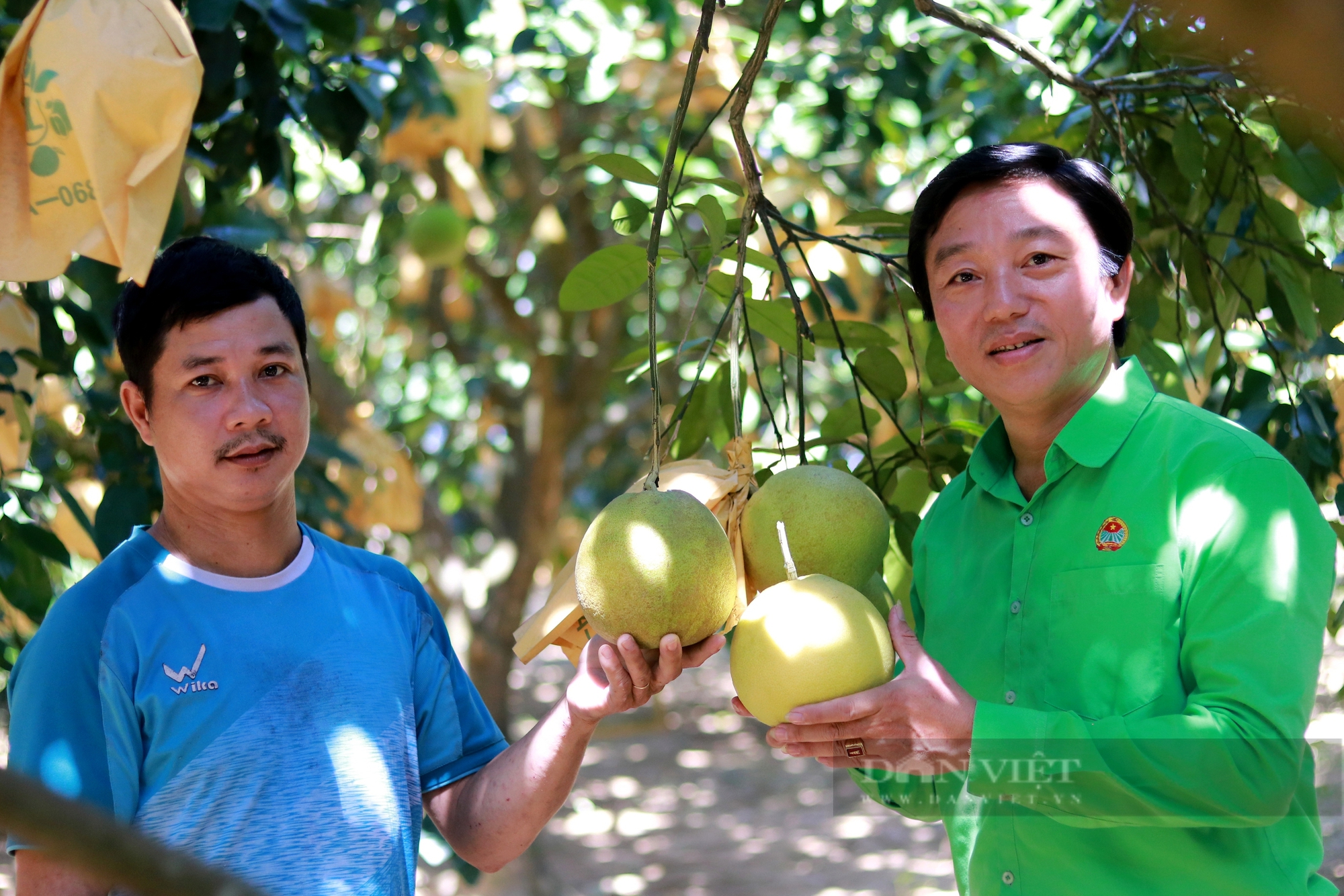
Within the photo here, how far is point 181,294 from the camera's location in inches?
53.7

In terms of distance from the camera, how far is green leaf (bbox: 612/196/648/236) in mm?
1646

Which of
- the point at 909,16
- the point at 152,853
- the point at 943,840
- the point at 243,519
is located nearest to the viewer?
the point at 152,853

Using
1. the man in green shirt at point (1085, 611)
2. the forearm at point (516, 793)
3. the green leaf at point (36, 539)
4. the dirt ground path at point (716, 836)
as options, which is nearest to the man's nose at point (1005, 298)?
the man in green shirt at point (1085, 611)

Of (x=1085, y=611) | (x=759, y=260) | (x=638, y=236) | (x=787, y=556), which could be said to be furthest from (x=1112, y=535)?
(x=638, y=236)

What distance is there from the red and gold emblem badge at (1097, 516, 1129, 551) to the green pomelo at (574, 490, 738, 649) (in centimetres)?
40

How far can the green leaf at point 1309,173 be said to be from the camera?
5.64 ft

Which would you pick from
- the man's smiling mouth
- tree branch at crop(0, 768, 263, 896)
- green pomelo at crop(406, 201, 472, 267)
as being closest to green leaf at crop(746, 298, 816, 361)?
the man's smiling mouth

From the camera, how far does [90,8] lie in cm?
147

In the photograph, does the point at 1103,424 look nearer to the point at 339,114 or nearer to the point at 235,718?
the point at 235,718

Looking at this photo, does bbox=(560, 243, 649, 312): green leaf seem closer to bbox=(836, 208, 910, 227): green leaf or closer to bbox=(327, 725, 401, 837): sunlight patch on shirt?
bbox=(836, 208, 910, 227): green leaf

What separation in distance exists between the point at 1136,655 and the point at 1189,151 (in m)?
1.01

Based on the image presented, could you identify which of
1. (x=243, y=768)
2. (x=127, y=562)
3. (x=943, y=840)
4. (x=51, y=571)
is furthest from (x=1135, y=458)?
(x=943, y=840)

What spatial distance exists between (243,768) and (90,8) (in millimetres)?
989

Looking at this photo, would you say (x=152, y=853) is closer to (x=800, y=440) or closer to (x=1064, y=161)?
(x=800, y=440)
